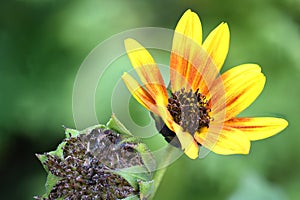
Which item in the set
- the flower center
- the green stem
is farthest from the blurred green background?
the green stem

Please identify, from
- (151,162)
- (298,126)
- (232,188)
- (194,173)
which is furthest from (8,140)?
(151,162)

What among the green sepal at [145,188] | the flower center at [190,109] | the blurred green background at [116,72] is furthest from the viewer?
the blurred green background at [116,72]

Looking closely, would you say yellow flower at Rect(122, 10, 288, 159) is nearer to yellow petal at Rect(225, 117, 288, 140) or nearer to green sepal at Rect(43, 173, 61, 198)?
yellow petal at Rect(225, 117, 288, 140)

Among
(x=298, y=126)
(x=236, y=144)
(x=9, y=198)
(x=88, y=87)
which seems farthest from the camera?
(x=9, y=198)

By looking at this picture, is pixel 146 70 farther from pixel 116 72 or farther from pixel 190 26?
pixel 116 72

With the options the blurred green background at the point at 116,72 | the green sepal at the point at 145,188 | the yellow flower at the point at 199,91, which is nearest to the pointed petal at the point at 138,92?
the yellow flower at the point at 199,91

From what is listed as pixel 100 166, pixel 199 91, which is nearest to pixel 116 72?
pixel 199 91

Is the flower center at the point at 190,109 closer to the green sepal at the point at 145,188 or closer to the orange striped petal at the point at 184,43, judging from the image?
the orange striped petal at the point at 184,43

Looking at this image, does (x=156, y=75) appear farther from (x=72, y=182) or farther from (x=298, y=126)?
(x=298, y=126)
